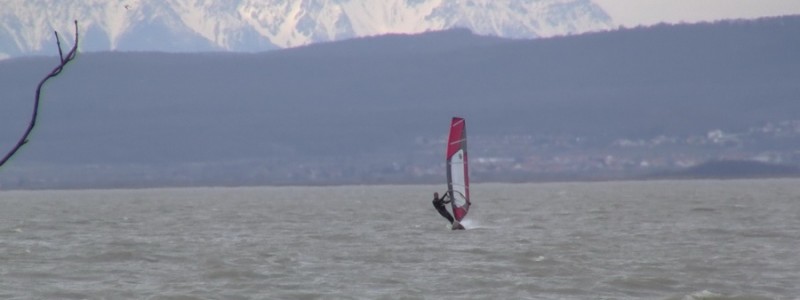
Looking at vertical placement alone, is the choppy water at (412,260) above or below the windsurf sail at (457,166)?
below

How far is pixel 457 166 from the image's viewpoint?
50.8 meters

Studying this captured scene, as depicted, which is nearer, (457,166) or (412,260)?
(412,260)

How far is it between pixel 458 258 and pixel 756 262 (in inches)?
260

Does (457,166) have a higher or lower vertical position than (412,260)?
higher

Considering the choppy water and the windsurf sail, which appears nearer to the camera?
the choppy water

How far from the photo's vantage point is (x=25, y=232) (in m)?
55.1

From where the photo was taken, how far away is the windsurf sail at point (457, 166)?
166ft

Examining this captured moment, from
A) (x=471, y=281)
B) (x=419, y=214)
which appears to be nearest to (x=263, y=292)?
(x=471, y=281)

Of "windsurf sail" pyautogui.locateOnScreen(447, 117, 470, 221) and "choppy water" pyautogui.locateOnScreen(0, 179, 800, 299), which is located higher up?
"windsurf sail" pyautogui.locateOnScreen(447, 117, 470, 221)

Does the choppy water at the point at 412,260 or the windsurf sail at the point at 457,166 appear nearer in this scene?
the choppy water at the point at 412,260

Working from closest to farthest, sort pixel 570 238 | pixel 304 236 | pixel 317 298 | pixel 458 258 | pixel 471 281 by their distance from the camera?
pixel 317 298
pixel 471 281
pixel 458 258
pixel 570 238
pixel 304 236

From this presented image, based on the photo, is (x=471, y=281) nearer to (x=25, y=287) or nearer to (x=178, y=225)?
(x=25, y=287)

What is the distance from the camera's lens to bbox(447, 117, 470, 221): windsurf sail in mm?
50500

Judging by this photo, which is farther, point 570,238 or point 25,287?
point 570,238
